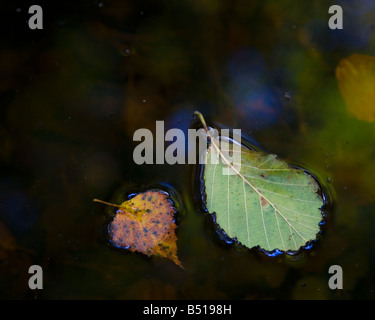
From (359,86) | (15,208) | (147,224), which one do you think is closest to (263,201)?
(147,224)

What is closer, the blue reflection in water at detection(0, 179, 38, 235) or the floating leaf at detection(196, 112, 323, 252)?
→ the floating leaf at detection(196, 112, 323, 252)

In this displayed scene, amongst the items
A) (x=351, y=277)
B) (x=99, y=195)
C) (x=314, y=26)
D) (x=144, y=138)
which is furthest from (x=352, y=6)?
(x=99, y=195)

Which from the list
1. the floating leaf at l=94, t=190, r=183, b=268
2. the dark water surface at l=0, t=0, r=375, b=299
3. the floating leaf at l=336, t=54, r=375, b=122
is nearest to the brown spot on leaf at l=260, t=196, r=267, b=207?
the dark water surface at l=0, t=0, r=375, b=299

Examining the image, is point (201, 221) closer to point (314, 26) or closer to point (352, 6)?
point (314, 26)

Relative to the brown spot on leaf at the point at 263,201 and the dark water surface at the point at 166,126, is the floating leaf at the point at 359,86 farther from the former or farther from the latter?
the brown spot on leaf at the point at 263,201

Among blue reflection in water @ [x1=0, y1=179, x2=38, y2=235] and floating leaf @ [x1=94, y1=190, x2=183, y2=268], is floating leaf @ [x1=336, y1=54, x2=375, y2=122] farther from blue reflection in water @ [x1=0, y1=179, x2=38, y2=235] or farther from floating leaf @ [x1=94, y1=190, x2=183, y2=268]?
blue reflection in water @ [x1=0, y1=179, x2=38, y2=235]

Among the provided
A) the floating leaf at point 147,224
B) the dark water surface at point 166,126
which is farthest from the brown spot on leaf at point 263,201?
the floating leaf at point 147,224
